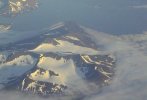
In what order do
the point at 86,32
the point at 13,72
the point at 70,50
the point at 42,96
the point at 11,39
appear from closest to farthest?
1. the point at 42,96
2. the point at 13,72
3. the point at 70,50
4. the point at 11,39
5. the point at 86,32

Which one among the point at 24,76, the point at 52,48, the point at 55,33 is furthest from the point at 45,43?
the point at 24,76

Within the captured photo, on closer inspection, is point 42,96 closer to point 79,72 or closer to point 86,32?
point 79,72

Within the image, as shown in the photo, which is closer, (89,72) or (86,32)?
(89,72)

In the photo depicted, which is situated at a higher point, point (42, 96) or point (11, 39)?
point (11, 39)

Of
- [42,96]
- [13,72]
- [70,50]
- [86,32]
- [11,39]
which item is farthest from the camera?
[86,32]

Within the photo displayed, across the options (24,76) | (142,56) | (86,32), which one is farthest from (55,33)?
(24,76)

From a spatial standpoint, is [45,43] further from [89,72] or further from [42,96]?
[42,96]
